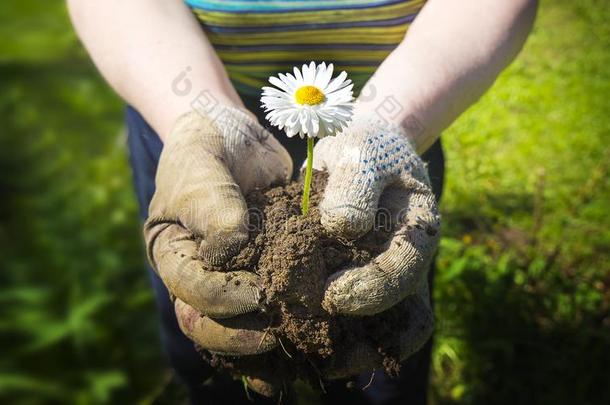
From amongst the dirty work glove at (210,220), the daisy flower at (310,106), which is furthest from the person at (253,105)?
the daisy flower at (310,106)

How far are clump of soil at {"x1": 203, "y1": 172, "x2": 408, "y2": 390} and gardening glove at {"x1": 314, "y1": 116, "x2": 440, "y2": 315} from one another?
0.12 feet

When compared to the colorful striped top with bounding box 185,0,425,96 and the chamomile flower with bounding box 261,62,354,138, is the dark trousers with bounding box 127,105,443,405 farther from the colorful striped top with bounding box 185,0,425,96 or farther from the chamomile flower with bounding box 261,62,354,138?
the chamomile flower with bounding box 261,62,354,138

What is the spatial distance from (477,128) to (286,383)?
2726 millimetres

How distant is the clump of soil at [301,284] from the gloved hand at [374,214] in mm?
34

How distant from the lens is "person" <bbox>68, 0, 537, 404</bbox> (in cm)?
143

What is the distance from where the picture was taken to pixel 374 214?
1.48m

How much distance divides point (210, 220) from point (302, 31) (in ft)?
2.64

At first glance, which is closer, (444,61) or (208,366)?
(444,61)

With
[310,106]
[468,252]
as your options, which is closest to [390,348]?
[310,106]

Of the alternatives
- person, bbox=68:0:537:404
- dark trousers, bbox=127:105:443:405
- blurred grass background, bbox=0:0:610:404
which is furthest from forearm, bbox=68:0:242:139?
blurred grass background, bbox=0:0:610:404

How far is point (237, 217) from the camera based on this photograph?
1.41 m

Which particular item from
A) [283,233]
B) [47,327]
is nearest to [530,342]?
[283,233]

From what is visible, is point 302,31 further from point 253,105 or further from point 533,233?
point 533,233

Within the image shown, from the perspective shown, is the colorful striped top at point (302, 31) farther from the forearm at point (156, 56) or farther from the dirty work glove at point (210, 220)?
the dirty work glove at point (210, 220)
